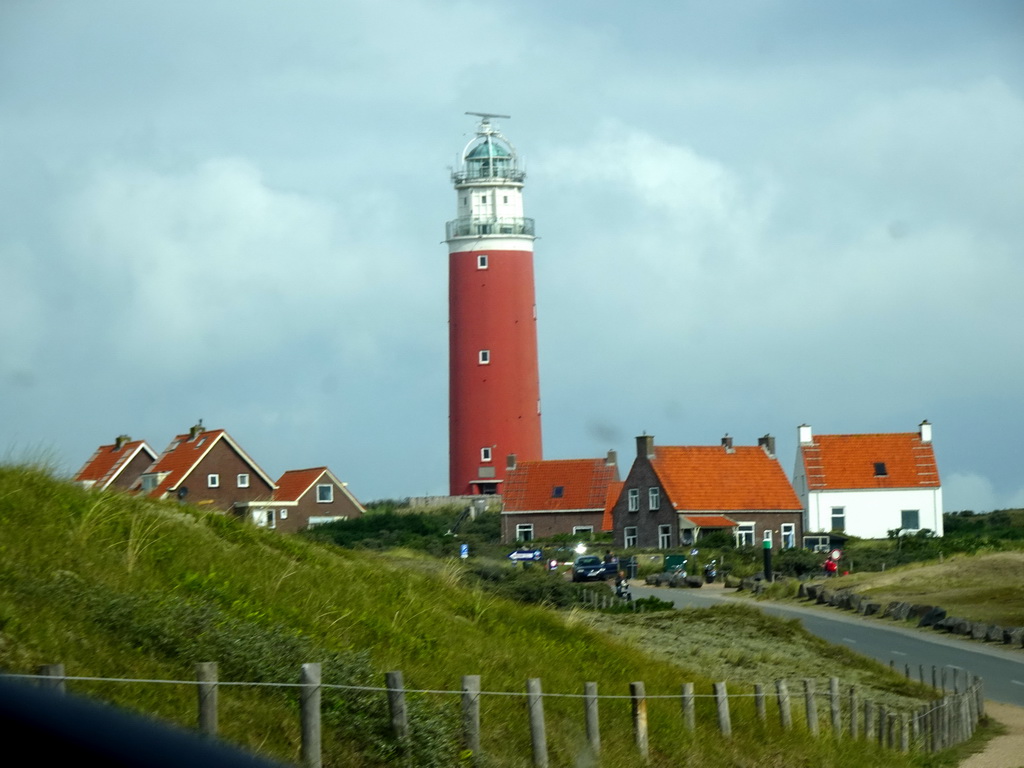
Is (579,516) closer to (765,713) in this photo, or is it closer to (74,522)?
(765,713)

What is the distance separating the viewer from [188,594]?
11.8m

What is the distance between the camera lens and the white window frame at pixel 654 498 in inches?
2803

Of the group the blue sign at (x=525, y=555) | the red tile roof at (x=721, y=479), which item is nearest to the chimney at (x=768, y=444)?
the red tile roof at (x=721, y=479)

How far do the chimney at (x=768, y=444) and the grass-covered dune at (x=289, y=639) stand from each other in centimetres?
5908

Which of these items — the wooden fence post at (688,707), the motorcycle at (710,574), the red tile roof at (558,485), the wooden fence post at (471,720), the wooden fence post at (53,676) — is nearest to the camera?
the wooden fence post at (53,676)

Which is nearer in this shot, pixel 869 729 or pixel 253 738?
pixel 253 738

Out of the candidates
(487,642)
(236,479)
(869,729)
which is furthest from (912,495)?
(487,642)

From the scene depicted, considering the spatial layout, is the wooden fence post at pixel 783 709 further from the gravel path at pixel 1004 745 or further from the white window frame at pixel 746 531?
the white window frame at pixel 746 531

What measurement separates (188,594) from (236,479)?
56.2 m

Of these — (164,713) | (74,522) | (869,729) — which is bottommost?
(869,729)

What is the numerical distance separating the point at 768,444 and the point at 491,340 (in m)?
15.3

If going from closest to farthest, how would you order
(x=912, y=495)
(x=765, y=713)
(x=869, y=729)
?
(x=765, y=713) → (x=869, y=729) → (x=912, y=495)

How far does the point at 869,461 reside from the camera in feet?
254

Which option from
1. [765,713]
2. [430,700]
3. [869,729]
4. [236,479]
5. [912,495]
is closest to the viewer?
[430,700]
